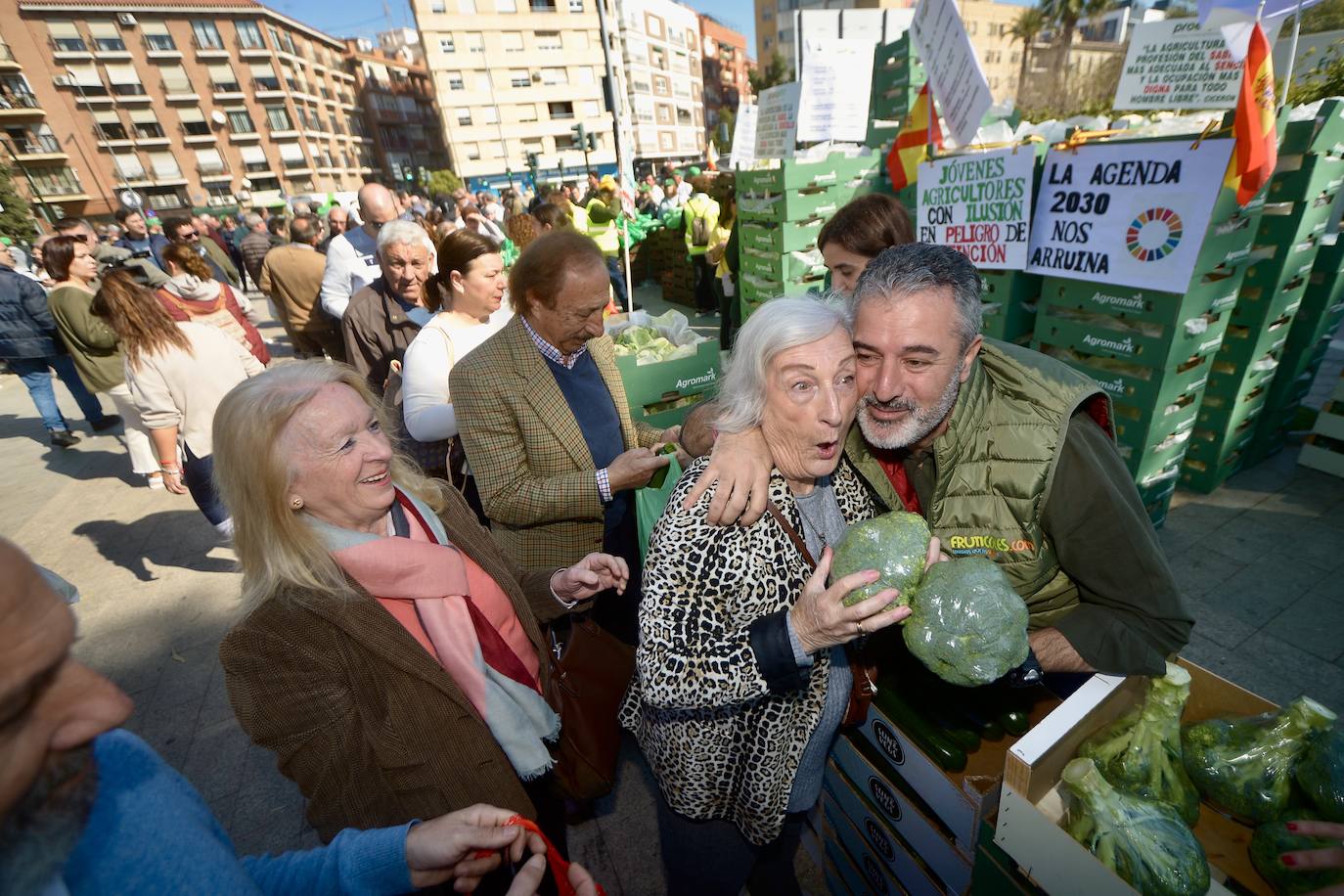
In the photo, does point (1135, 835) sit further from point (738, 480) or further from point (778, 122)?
point (778, 122)

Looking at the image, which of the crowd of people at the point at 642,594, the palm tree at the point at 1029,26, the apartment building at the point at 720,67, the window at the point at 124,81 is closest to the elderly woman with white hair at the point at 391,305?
the crowd of people at the point at 642,594

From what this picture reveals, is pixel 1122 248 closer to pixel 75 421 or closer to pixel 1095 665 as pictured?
pixel 1095 665

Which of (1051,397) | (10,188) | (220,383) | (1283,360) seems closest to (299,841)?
(220,383)

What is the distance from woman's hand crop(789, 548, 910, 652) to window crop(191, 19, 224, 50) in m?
66.5

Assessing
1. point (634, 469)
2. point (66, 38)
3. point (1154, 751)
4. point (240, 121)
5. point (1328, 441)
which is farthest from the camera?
point (240, 121)

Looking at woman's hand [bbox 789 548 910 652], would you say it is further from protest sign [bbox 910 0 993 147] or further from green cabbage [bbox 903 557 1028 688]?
protest sign [bbox 910 0 993 147]

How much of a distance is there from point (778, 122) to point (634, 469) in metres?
6.38

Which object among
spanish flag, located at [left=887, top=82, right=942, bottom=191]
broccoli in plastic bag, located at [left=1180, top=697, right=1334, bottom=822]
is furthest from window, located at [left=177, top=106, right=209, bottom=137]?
broccoli in plastic bag, located at [left=1180, top=697, right=1334, bottom=822]

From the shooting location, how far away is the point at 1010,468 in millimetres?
1710

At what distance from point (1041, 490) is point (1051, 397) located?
287 millimetres

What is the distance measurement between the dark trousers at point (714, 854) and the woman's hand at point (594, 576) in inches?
30.2

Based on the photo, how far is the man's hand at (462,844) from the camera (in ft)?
4.38

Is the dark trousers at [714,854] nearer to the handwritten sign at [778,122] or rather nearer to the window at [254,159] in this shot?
the handwritten sign at [778,122]

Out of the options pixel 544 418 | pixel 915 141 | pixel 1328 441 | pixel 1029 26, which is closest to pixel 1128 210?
pixel 915 141
